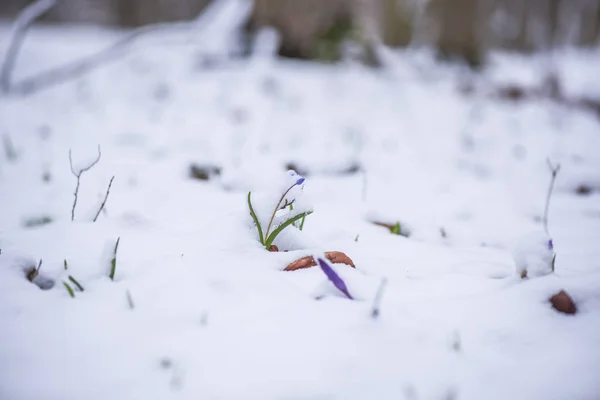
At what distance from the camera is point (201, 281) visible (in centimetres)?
100

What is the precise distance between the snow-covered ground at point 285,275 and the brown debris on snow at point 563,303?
2 cm

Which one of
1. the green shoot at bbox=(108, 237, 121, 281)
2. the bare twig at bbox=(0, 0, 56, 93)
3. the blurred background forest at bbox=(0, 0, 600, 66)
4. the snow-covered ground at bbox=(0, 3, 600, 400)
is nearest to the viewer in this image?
the snow-covered ground at bbox=(0, 3, 600, 400)

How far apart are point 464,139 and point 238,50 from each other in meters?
3.12

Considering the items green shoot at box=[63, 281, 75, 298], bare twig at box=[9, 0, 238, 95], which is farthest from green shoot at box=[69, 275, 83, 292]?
bare twig at box=[9, 0, 238, 95]

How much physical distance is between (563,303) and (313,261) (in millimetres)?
608

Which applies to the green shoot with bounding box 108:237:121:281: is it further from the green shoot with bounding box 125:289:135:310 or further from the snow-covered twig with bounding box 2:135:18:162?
the snow-covered twig with bounding box 2:135:18:162

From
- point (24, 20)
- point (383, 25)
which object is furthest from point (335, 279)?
point (383, 25)

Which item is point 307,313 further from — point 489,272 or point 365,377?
point 489,272

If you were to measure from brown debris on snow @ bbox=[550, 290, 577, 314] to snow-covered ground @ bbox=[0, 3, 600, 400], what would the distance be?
19mm

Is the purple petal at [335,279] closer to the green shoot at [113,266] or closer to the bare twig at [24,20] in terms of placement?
the green shoot at [113,266]

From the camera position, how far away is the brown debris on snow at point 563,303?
0.93 meters

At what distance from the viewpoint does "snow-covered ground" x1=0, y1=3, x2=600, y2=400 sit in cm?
75

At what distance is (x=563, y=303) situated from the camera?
937 millimetres

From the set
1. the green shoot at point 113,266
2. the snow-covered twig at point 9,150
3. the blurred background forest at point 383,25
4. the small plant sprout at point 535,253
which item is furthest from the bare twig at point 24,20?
the small plant sprout at point 535,253
